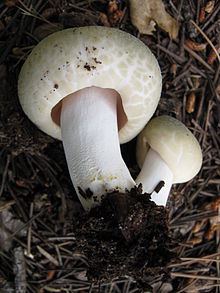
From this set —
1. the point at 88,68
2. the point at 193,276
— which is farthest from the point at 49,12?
the point at 193,276

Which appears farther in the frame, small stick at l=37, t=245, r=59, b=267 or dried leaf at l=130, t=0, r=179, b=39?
small stick at l=37, t=245, r=59, b=267

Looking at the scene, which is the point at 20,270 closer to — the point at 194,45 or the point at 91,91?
the point at 91,91

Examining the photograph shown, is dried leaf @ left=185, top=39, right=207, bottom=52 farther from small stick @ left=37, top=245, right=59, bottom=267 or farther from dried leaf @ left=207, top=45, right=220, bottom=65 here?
small stick @ left=37, top=245, right=59, bottom=267

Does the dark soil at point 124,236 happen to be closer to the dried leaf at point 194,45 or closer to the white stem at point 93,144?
the white stem at point 93,144

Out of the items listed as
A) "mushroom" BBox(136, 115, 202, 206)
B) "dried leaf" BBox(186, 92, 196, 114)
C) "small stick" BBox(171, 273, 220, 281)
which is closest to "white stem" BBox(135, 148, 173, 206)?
"mushroom" BBox(136, 115, 202, 206)

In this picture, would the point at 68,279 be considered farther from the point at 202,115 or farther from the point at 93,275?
the point at 202,115

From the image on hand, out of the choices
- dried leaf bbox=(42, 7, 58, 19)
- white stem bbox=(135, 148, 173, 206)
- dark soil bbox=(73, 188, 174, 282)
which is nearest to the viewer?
dark soil bbox=(73, 188, 174, 282)

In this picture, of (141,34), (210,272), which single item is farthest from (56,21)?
(210,272)
